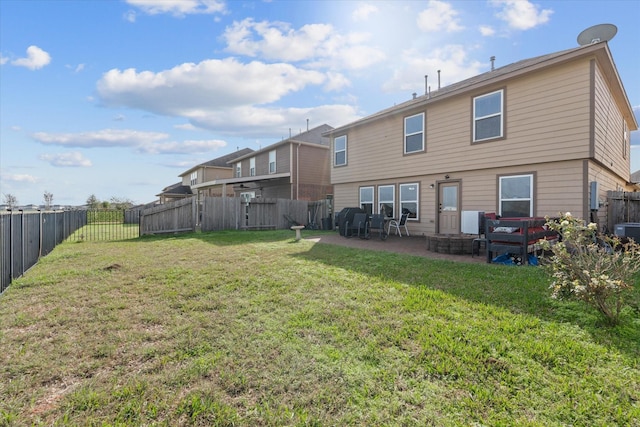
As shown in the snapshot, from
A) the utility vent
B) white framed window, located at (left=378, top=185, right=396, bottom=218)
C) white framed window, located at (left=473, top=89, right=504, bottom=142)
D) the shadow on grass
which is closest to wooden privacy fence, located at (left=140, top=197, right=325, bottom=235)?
white framed window, located at (left=378, top=185, right=396, bottom=218)

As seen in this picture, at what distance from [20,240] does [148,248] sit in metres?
3.37

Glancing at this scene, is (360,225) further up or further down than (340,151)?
further down

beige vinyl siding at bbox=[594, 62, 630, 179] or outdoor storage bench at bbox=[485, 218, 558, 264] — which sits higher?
beige vinyl siding at bbox=[594, 62, 630, 179]

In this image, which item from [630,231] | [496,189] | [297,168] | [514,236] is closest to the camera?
[514,236]

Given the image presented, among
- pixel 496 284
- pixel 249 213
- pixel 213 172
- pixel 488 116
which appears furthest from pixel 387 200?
pixel 213 172

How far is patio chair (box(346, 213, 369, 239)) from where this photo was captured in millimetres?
11094

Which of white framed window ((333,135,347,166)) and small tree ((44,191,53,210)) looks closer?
small tree ((44,191,53,210))

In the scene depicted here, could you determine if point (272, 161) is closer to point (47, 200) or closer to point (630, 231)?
point (47, 200)

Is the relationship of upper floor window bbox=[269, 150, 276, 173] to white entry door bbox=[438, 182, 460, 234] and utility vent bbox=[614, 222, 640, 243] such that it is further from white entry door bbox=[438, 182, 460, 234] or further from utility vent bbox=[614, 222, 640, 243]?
utility vent bbox=[614, 222, 640, 243]

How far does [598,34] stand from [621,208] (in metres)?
5.23

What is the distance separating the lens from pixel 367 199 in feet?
44.8

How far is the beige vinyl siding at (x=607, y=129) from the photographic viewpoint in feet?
25.7

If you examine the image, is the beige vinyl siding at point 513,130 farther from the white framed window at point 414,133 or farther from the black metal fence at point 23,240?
the black metal fence at point 23,240

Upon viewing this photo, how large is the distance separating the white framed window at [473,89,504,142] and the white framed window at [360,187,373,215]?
490 centimetres
